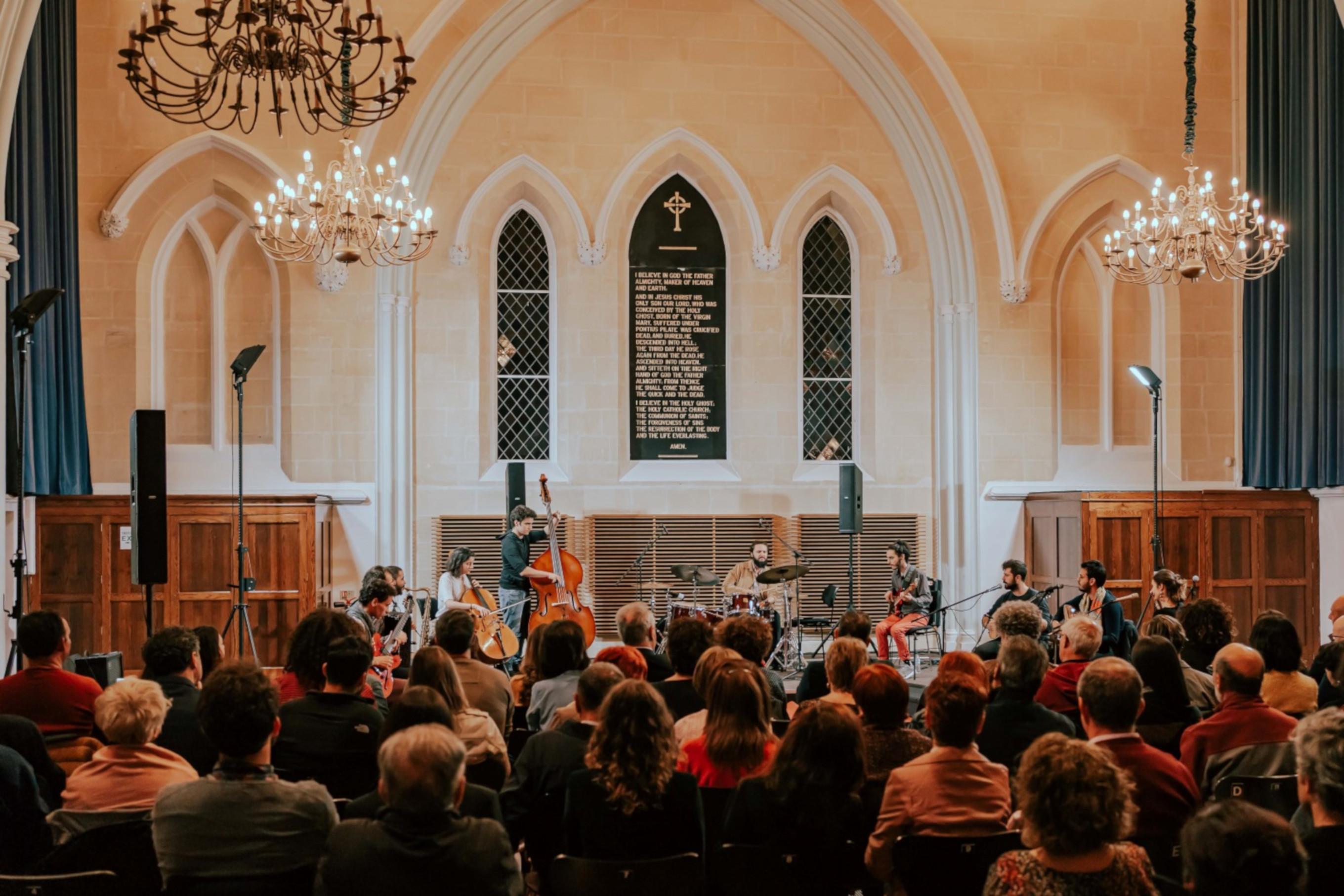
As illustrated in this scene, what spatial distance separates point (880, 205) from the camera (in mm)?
11805

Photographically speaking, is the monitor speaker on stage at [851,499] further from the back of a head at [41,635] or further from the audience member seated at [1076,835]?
the audience member seated at [1076,835]

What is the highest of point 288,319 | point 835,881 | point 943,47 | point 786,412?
point 943,47

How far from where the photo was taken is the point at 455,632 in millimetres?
4711

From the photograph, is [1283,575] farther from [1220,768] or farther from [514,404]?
[1220,768]

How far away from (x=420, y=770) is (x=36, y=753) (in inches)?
65.1

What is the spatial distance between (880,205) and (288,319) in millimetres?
5573

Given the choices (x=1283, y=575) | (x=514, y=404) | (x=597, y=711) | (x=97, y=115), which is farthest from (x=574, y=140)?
(x=597, y=711)

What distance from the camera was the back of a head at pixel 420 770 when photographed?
8.21 feet

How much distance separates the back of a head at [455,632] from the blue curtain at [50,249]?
5.62m

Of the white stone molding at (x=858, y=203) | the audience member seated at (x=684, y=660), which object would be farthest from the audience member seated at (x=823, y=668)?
the white stone molding at (x=858, y=203)

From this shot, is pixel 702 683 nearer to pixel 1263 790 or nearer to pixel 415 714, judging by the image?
pixel 415 714

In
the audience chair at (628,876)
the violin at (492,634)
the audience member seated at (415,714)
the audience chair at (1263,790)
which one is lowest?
the violin at (492,634)

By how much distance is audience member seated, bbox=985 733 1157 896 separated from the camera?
→ 94.1 inches

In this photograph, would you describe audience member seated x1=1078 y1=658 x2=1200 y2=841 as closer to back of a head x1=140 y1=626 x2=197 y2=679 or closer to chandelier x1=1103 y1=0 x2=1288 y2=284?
back of a head x1=140 y1=626 x2=197 y2=679
